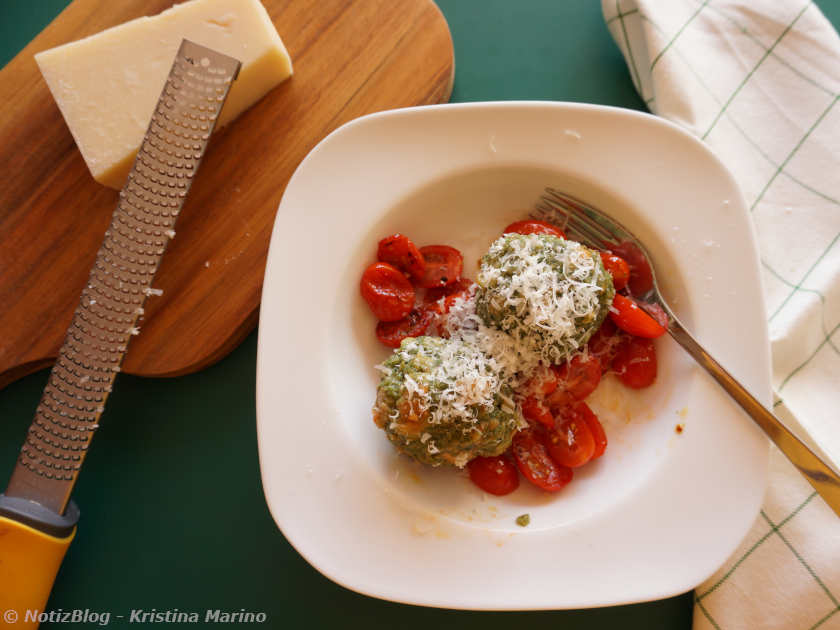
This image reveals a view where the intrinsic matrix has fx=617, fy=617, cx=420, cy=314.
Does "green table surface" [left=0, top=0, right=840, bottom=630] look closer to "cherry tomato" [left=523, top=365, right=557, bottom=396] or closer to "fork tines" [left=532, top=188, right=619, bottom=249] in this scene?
"cherry tomato" [left=523, top=365, right=557, bottom=396]

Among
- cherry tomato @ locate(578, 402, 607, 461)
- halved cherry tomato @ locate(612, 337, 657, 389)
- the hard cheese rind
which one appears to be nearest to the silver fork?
halved cherry tomato @ locate(612, 337, 657, 389)

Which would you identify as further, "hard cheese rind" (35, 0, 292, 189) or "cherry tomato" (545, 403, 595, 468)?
"hard cheese rind" (35, 0, 292, 189)

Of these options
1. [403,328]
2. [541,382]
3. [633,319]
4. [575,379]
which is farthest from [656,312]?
[403,328]

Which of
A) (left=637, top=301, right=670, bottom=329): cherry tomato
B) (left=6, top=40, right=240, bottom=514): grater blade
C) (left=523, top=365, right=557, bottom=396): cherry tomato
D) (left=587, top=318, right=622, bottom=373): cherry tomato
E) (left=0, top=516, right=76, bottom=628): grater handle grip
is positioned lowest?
(left=0, top=516, right=76, bottom=628): grater handle grip

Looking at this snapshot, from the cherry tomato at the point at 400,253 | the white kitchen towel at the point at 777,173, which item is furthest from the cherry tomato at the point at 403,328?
the white kitchen towel at the point at 777,173

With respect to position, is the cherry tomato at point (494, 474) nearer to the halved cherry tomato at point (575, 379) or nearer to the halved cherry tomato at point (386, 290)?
the halved cherry tomato at point (575, 379)

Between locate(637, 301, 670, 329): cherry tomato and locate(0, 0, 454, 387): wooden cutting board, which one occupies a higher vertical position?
locate(637, 301, 670, 329): cherry tomato

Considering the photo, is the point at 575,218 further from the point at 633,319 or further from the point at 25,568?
the point at 25,568
